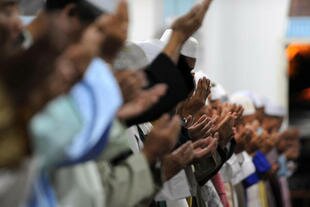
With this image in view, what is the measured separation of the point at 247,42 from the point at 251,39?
5cm

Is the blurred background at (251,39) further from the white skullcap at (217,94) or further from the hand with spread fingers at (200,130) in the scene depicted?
the hand with spread fingers at (200,130)

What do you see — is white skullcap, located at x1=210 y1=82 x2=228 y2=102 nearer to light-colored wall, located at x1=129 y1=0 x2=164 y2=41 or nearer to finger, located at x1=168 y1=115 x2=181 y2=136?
light-colored wall, located at x1=129 y1=0 x2=164 y2=41

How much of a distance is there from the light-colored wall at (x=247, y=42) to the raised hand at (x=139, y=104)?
5826 millimetres

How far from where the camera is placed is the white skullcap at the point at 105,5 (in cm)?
177

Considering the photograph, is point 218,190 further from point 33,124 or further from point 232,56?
point 232,56

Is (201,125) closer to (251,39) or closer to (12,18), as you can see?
(12,18)

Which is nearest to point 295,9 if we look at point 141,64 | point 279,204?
point 279,204

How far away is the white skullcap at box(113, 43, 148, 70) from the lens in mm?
1981

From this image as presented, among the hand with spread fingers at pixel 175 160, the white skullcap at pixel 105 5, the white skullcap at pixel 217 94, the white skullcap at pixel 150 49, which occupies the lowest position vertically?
the white skullcap at pixel 217 94

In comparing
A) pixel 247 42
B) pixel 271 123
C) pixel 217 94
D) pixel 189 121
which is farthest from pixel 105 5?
pixel 247 42

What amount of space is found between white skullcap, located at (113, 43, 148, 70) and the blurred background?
17.0 ft

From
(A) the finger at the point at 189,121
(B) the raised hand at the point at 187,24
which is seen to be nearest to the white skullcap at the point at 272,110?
(A) the finger at the point at 189,121

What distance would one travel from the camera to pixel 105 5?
179 centimetres

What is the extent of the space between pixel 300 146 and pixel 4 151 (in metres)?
6.62
